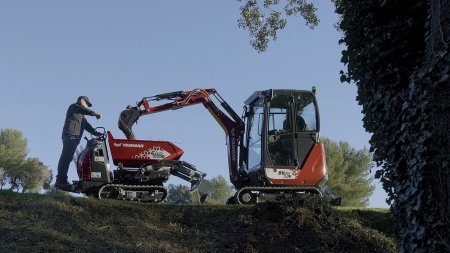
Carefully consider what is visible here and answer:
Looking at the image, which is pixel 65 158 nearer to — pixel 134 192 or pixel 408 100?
pixel 134 192

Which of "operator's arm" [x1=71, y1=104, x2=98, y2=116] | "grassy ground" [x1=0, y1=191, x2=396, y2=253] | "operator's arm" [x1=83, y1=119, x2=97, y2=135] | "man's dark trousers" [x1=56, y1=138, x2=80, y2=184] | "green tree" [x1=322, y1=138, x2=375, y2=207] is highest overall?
"green tree" [x1=322, y1=138, x2=375, y2=207]

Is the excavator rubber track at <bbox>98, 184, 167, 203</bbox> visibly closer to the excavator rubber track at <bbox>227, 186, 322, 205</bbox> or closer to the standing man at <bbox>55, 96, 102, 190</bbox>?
the standing man at <bbox>55, 96, 102, 190</bbox>

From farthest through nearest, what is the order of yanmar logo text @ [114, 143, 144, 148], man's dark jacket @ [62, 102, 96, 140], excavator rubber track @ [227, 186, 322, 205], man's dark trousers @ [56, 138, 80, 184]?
excavator rubber track @ [227, 186, 322, 205], yanmar logo text @ [114, 143, 144, 148], man's dark jacket @ [62, 102, 96, 140], man's dark trousers @ [56, 138, 80, 184]

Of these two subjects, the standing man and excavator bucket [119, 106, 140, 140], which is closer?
the standing man

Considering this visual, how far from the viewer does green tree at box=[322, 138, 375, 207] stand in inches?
1249

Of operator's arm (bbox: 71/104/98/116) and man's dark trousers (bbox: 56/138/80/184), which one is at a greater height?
operator's arm (bbox: 71/104/98/116)

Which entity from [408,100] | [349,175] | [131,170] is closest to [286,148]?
[131,170]

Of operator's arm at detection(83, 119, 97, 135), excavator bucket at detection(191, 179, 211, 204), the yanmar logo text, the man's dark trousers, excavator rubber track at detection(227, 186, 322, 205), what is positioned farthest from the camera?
excavator bucket at detection(191, 179, 211, 204)

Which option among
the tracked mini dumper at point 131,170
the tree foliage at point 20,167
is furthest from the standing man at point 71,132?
the tree foliage at point 20,167

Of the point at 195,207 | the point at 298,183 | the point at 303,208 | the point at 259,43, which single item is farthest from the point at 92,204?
the point at 259,43

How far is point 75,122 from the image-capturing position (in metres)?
12.1

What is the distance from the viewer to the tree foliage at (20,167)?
32.6 meters

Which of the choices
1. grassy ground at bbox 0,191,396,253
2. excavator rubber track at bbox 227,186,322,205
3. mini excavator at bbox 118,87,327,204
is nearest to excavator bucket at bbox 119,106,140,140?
mini excavator at bbox 118,87,327,204

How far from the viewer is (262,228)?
26.7 feet
